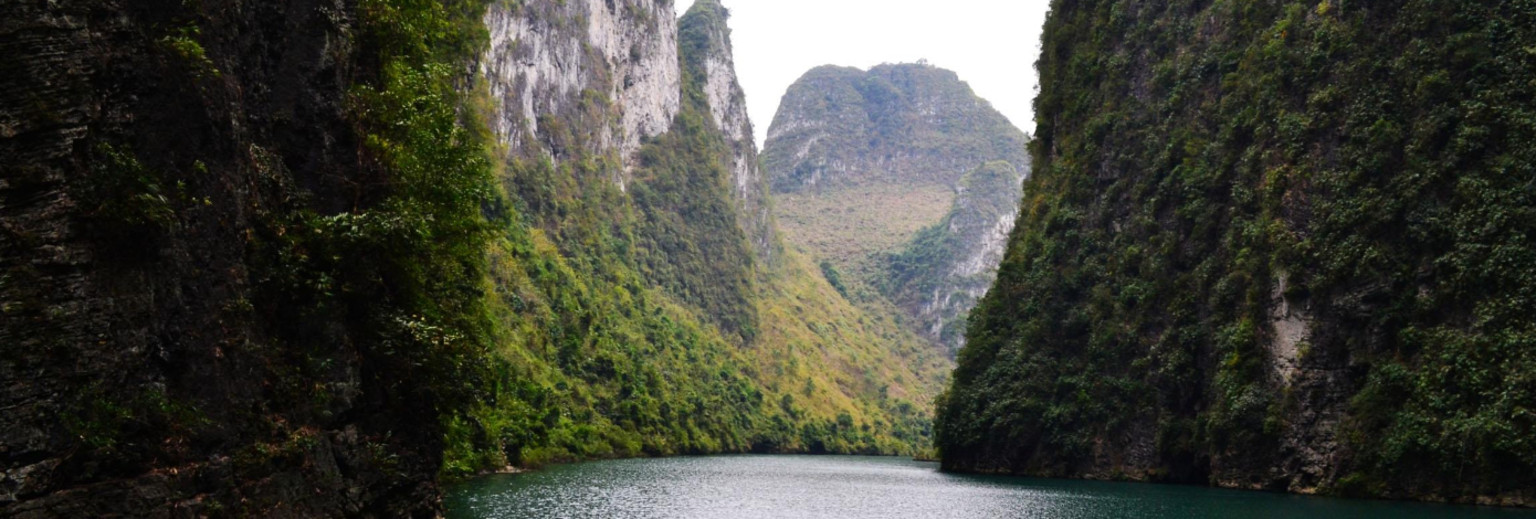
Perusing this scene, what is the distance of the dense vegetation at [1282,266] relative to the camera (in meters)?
41.2

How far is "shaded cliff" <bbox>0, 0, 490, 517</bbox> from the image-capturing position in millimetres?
14828

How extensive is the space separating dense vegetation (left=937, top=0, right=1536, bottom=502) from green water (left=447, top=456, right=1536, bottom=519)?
3.64 metres

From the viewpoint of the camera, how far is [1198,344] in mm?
56781

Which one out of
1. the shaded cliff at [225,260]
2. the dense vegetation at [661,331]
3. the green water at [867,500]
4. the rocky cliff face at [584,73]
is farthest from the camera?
the rocky cliff face at [584,73]

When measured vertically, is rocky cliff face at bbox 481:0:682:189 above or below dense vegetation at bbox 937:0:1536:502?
above

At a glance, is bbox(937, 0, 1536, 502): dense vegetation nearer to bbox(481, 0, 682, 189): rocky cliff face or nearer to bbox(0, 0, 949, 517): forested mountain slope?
bbox(0, 0, 949, 517): forested mountain slope

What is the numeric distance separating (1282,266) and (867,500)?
25.2 metres

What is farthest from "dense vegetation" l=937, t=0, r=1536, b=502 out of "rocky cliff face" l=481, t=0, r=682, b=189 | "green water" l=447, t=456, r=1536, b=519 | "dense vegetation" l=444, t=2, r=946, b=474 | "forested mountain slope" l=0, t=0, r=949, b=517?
"rocky cliff face" l=481, t=0, r=682, b=189

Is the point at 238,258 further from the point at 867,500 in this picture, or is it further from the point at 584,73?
the point at 584,73

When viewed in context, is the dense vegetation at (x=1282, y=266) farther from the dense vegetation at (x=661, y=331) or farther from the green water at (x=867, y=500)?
the dense vegetation at (x=661, y=331)

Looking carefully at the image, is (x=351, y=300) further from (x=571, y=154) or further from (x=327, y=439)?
(x=571, y=154)

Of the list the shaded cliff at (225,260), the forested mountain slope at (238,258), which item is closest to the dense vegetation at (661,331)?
the forested mountain slope at (238,258)

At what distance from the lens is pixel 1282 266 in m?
50.7

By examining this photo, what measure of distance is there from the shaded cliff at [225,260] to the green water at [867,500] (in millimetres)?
9932
